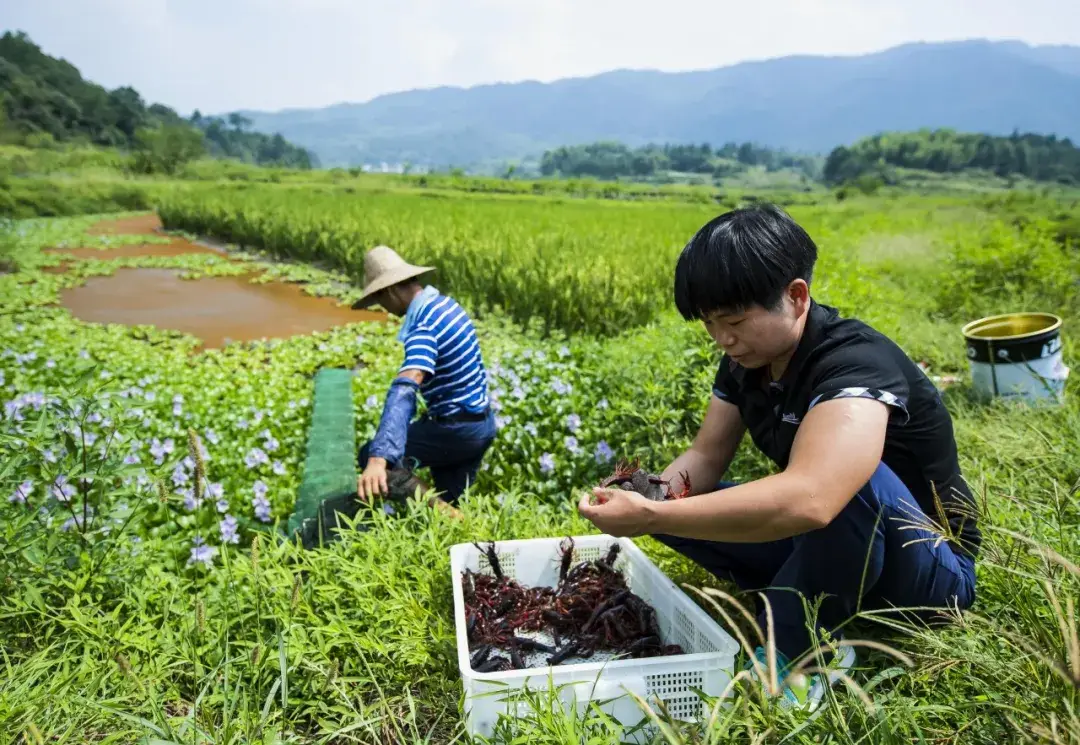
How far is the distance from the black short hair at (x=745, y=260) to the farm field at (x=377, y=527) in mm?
633

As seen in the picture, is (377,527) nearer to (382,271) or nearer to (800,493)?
(382,271)

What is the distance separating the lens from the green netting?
291 centimetres

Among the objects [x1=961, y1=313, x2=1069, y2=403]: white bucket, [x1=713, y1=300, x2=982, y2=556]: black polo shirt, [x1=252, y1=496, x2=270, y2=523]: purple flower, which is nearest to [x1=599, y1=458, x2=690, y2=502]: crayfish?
[x1=713, y1=300, x2=982, y2=556]: black polo shirt

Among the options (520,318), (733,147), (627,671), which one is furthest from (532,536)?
(733,147)

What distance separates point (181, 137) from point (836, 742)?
2503 inches

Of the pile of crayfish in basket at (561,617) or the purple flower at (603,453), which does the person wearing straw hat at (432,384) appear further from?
the pile of crayfish in basket at (561,617)

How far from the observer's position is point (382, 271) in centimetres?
313

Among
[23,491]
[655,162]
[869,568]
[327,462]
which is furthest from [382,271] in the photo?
[655,162]

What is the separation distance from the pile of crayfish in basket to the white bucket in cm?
279

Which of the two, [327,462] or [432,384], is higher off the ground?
[432,384]

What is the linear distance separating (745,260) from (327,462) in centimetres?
246

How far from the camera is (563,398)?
3967 mm

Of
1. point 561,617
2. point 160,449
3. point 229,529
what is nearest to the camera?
point 561,617

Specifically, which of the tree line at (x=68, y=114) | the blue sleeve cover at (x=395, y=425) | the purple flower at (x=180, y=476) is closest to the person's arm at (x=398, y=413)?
the blue sleeve cover at (x=395, y=425)
